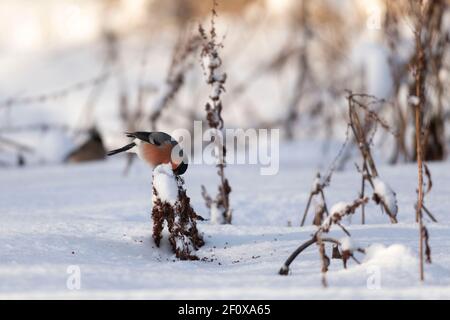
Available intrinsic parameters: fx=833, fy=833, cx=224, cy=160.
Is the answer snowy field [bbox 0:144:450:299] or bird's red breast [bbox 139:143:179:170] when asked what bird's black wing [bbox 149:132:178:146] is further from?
snowy field [bbox 0:144:450:299]

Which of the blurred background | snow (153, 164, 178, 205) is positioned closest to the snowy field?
snow (153, 164, 178, 205)

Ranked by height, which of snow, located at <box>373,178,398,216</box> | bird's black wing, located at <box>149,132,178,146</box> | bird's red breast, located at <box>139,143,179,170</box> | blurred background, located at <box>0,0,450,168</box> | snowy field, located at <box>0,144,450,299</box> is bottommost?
snowy field, located at <box>0,144,450,299</box>

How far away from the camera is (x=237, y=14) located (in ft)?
27.6

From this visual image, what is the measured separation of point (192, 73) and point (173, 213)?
5745 mm

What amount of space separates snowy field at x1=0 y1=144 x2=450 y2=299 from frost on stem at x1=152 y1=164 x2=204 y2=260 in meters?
0.05

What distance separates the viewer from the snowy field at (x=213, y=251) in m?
1.87

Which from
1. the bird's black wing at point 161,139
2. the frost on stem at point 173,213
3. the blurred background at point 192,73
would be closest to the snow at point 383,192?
the frost on stem at point 173,213

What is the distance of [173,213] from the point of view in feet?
8.11

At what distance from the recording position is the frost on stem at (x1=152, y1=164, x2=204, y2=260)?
245 cm

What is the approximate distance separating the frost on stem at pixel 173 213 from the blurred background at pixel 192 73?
5.80 feet

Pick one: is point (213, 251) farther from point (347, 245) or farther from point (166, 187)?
point (347, 245)
